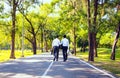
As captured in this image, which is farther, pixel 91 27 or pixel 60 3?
pixel 60 3

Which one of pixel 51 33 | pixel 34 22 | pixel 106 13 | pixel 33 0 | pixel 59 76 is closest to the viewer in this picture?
pixel 59 76

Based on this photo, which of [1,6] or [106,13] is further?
[106,13]

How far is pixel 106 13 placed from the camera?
138 feet

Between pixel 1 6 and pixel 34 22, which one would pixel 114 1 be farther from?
pixel 34 22

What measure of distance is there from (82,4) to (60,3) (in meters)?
21.3

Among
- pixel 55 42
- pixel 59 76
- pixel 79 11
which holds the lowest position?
pixel 59 76

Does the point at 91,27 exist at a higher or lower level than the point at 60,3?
lower

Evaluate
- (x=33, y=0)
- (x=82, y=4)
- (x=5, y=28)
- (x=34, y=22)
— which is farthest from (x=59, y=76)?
(x=34, y=22)

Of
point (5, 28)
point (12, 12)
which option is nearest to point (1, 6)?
point (12, 12)

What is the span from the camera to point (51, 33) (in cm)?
10781

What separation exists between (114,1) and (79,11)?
4129mm

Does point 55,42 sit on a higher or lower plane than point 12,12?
lower

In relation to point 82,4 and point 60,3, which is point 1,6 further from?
point 60,3

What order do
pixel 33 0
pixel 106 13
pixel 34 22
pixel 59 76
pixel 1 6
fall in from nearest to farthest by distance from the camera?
pixel 59 76, pixel 1 6, pixel 106 13, pixel 33 0, pixel 34 22
